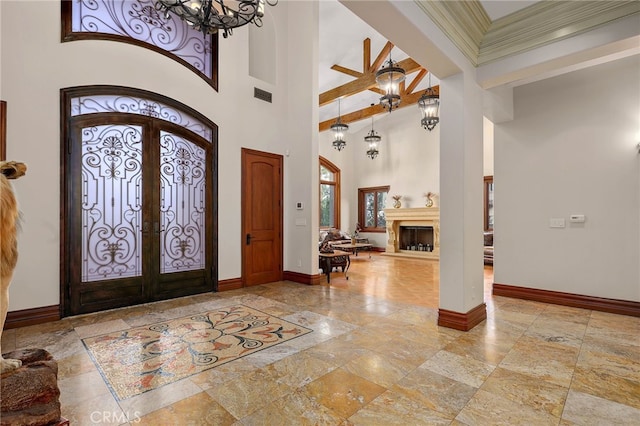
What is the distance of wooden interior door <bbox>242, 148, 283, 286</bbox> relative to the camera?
5.64 meters

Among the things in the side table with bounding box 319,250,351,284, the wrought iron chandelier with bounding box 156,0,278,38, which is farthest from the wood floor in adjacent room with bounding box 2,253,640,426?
the wrought iron chandelier with bounding box 156,0,278,38

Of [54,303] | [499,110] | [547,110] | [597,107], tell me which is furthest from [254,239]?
[597,107]

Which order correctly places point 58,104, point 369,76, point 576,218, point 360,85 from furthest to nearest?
point 360,85
point 369,76
point 576,218
point 58,104

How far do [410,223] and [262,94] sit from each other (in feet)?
22.6

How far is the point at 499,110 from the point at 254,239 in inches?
177

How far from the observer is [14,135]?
11.5 ft

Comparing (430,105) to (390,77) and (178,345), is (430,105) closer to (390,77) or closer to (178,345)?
(390,77)

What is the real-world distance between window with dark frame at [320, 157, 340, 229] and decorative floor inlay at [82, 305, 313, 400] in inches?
332

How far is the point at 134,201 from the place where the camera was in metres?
4.43

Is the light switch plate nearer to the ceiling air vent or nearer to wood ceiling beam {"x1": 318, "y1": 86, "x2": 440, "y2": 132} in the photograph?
the ceiling air vent

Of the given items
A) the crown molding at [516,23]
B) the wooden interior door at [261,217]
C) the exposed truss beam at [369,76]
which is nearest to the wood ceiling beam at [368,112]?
the exposed truss beam at [369,76]

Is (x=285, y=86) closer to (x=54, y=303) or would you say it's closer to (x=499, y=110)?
(x=499, y=110)

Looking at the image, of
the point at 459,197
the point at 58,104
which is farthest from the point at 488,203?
the point at 58,104

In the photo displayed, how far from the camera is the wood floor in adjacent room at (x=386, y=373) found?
6.44 ft
